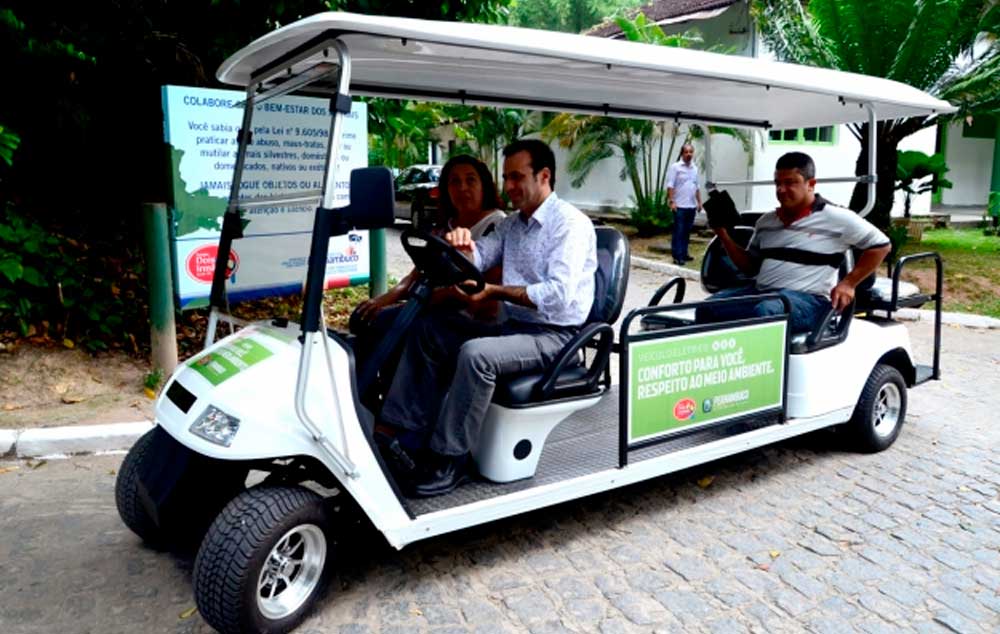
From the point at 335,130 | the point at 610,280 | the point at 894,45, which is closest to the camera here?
the point at 335,130

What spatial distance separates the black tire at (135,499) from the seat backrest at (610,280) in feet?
6.78

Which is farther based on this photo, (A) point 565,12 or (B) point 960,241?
(A) point 565,12

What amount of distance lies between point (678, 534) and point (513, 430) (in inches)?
38.4

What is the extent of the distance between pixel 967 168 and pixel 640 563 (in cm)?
2203

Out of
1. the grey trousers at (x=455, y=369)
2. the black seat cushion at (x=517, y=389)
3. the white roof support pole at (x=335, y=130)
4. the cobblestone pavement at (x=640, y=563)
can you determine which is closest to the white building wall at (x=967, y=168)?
the cobblestone pavement at (x=640, y=563)

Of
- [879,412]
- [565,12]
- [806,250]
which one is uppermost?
[565,12]

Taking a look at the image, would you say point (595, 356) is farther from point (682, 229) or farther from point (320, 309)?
point (682, 229)

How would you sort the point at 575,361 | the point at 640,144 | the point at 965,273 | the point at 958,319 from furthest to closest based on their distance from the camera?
the point at 640,144 → the point at 965,273 → the point at 958,319 → the point at 575,361

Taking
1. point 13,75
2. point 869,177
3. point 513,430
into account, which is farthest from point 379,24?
point 13,75

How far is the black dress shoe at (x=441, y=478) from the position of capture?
3.14m

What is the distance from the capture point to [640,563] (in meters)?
3.36

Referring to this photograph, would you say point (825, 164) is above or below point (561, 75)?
above

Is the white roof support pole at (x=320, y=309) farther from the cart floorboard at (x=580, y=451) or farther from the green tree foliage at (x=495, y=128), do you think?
the green tree foliage at (x=495, y=128)

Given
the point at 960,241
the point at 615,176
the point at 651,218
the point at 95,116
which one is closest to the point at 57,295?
the point at 95,116
